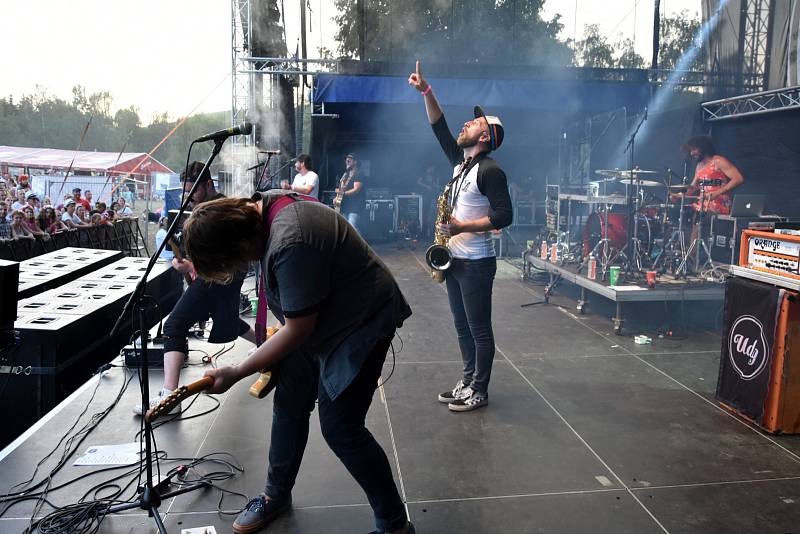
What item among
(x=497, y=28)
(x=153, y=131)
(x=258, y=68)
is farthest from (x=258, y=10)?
(x=153, y=131)

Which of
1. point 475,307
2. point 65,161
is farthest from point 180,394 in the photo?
point 65,161

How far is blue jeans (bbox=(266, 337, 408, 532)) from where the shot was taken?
7.68ft

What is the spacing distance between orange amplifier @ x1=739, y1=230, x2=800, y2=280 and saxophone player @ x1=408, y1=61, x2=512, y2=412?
1.63 m

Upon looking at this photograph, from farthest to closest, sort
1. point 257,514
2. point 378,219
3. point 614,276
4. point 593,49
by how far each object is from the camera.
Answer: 1. point 378,219
2. point 593,49
3. point 614,276
4. point 257,514

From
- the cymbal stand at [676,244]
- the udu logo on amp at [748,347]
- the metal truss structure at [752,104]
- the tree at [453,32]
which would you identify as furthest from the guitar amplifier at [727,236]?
the tree at [453,32]

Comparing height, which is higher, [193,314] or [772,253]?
[772,253]

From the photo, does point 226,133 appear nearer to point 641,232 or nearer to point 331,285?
point 331,285

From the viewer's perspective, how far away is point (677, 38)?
12.6m

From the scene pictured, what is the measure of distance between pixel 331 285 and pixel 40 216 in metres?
11.5

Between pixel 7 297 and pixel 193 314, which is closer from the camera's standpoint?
pixel 7 297

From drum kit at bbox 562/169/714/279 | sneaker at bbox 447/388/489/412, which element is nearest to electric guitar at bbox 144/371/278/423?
sneaker at bbox 447/388/489/412

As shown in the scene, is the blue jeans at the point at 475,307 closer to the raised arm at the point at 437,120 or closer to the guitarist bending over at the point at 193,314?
the raised arm at the point at 437,120

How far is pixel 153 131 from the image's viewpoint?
56562mm

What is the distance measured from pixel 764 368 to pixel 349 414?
278cm
